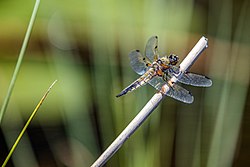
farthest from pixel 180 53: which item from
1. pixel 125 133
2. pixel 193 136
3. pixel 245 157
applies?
pixel 125 133

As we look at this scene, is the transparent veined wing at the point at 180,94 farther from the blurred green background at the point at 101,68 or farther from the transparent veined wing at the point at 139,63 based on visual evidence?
the blurred green background at the point at 101,68

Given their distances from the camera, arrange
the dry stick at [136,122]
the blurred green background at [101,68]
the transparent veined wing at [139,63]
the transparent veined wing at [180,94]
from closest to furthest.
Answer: the dry stick at [136,122] → the transparent veined wing at [180,94] → the transparent veined wing at [139,63] → the blurred green background at [101,68]

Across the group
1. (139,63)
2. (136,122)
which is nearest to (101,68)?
(139,63)

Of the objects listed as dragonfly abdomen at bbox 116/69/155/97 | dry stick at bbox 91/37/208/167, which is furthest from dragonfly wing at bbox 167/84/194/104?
dry stick at bbox 91/37/208/167

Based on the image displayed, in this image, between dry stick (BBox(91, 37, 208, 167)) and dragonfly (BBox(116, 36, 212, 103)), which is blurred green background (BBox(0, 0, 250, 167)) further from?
dry stick (BBox(91, 37, 208, 167))

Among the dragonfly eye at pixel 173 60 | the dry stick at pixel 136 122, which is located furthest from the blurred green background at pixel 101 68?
the dry stick at pixel 136 122

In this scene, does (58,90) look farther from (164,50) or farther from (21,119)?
(164,50)
